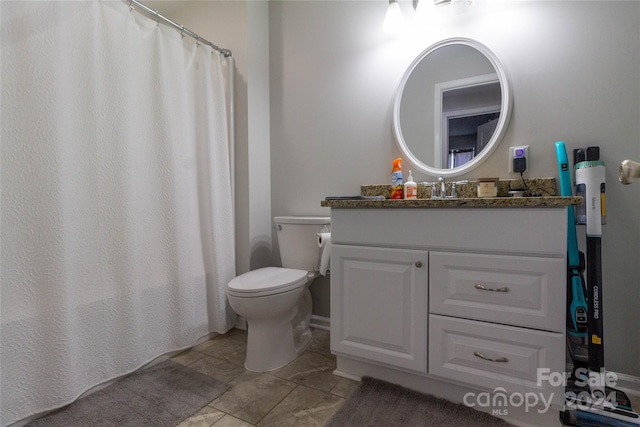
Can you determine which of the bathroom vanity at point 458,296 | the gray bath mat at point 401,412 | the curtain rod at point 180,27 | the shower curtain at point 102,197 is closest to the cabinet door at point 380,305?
the bathroom vanity at point 458,296

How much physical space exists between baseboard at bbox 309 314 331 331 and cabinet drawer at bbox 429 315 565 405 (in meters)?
0.89

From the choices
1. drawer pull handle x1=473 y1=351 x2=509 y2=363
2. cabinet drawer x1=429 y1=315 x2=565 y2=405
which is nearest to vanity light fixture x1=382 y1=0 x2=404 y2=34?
cabinet drawer x1=429 y1=315 x2=565 y2=405

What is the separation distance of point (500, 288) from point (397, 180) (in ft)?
2.48

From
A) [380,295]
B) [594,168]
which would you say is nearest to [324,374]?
[380,295]

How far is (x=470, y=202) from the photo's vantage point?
42.7 inches

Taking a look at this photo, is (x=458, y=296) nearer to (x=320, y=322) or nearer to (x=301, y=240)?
(x=301, y=240)

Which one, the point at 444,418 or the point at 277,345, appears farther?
the point at 277,345

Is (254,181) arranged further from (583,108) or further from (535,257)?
(583,108)

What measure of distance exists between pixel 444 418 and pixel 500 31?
1.75 m

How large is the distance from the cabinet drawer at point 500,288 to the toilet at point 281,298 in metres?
0.69

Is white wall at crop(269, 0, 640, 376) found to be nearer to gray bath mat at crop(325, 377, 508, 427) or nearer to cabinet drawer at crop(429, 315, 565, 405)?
cabinet drawer at crop(429, 315, 565, 405)

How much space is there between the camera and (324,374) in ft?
4.68

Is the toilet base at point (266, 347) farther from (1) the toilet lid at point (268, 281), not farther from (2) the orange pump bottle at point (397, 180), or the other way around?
(2) the orange pump bottle at point (397, 180)
